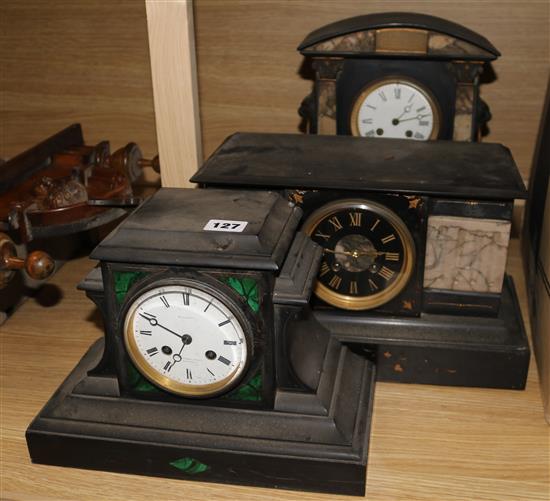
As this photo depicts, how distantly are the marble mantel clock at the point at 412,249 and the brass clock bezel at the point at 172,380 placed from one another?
0.30 meters

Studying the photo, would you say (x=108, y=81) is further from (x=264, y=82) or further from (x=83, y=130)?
(x=264, y=82)

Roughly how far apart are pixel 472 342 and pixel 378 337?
0.53ft

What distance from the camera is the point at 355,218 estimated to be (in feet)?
4.36

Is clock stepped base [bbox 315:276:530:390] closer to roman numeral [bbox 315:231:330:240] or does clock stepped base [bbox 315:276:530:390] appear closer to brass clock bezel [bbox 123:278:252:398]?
roman numeral [bbox 315:231:330:240]

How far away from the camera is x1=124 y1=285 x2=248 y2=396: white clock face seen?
109 cm

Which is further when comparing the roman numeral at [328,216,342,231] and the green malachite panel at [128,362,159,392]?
the roman numeral at [328,216,342,231]

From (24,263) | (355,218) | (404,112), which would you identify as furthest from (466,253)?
(24,263)

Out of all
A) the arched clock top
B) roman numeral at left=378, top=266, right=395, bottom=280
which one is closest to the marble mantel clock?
roman numeral at left=378, top=266, right=395, bottom=280

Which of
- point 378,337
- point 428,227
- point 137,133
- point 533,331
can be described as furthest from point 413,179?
point 137,133

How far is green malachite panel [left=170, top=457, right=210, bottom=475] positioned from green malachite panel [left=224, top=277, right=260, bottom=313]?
0.84 ft

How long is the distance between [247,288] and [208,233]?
95 millimetres

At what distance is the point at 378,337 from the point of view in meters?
1.37

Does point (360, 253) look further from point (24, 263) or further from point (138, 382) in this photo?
point (24, 263)

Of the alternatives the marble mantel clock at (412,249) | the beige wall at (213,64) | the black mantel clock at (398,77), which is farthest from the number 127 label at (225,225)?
the beige wall at (213,64)
